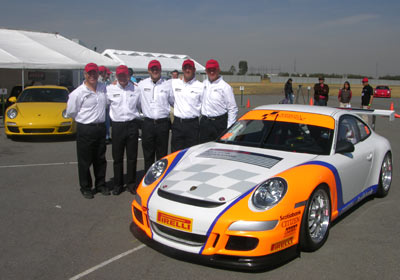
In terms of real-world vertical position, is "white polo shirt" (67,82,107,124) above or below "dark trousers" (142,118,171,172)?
above

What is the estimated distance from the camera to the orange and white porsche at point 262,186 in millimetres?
3346

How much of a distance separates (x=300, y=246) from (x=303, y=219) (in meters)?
0.27

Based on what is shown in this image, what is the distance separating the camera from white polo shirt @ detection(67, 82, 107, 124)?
217 inches

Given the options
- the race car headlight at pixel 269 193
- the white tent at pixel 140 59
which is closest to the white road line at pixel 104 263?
the race car headlight at pixel 269 193

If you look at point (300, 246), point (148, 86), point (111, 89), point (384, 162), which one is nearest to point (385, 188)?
point (384, 162)

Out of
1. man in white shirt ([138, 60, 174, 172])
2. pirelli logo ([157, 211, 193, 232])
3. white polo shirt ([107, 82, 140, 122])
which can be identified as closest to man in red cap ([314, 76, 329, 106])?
man in white shirt ([138, 60, 174, 172])

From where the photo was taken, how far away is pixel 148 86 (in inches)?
232

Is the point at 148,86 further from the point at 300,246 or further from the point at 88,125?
the point at 300,246

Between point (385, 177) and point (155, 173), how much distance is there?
3.45 metres

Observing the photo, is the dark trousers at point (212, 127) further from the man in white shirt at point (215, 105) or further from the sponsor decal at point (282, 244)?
→ the sponsor decal at point (282, 244)

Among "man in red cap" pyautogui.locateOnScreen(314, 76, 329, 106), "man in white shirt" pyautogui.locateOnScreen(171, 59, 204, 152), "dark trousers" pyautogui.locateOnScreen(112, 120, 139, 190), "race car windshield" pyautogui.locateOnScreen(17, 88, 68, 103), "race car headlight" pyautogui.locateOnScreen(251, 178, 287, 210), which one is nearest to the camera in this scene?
"race car headlight" pyautogui.locateOnScreen(251, 178, 287, 210)

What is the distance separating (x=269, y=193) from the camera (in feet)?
11.8

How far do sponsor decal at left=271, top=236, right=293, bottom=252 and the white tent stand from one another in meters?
21.4

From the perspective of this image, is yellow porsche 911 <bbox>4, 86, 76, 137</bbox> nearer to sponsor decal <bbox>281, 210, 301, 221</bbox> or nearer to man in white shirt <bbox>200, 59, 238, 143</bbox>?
man in white shirt <bbox>200, 59, 238, 143</bbox>
